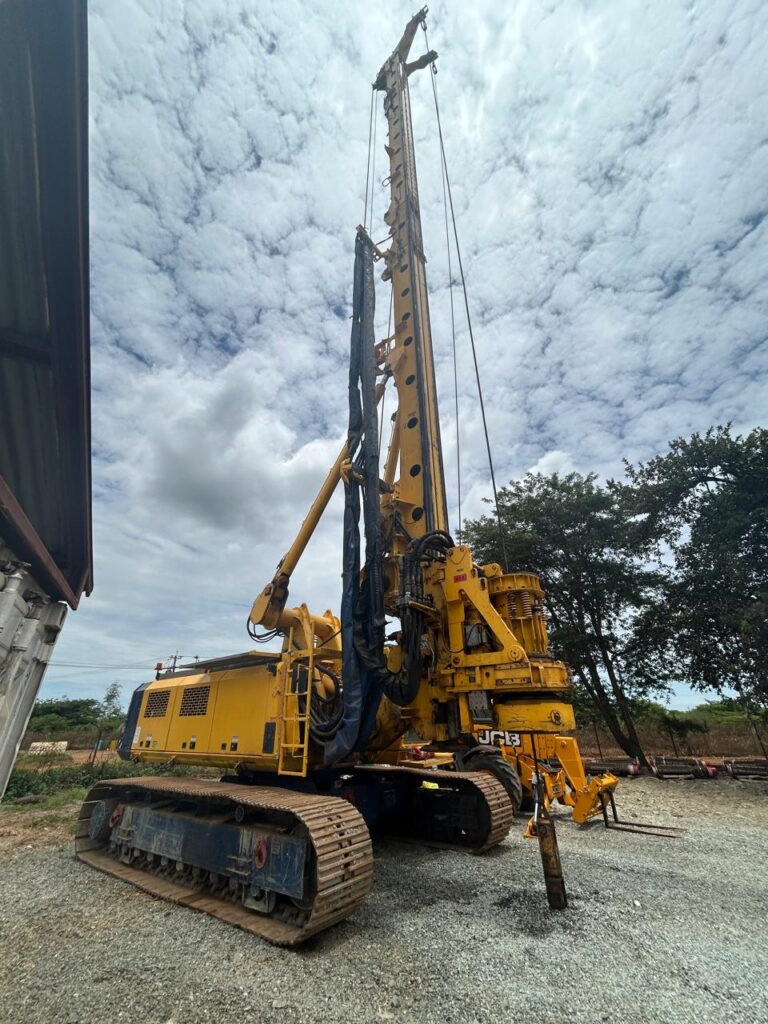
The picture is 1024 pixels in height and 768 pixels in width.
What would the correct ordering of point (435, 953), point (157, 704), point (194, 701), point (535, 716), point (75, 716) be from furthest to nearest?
point (75, 716) → point (157, 704) → point (194, 701) → point (535, 716) → point (435, 953)

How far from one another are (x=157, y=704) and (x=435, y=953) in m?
6.04

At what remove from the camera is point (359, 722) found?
18.1 feet

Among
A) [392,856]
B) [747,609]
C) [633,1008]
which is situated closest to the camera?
[633,1008]

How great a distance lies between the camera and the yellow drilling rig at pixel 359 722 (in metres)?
4.89

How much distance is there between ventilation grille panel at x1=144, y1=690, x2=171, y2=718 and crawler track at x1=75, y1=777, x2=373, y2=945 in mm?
1366

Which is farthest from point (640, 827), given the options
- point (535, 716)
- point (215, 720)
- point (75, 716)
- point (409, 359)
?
point (75, 716)

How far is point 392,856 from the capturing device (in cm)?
608

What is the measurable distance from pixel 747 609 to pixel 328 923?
13.5 metres

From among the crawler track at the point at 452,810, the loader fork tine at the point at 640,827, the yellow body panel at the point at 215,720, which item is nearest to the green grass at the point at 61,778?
the yellow body panel at the point at 215,720

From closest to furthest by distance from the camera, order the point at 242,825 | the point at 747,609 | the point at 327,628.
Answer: the point at 242,825, the point at 327,628, the point at 747,609

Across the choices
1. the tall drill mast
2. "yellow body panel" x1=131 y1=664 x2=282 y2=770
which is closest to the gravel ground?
"yellow body panel" x1=131 y1=664 x2=282 y2=770

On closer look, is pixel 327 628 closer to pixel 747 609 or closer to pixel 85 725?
pixel 747 609

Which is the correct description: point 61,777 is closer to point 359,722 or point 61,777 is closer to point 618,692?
point 359,722

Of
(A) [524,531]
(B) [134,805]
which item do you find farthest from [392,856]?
(A) [524,531]
